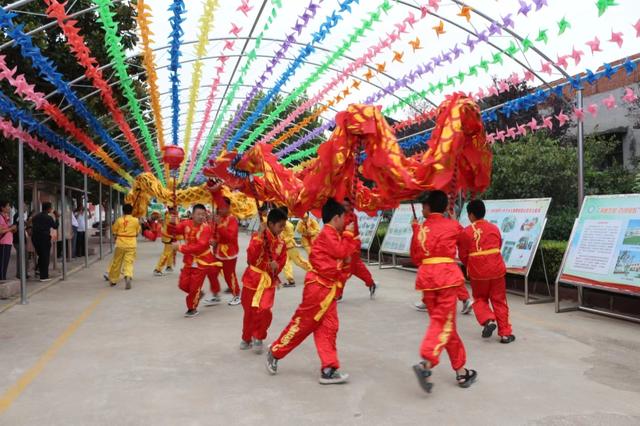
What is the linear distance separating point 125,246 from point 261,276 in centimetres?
598

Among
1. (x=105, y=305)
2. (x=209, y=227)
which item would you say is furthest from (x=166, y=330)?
(x=105, y=305)

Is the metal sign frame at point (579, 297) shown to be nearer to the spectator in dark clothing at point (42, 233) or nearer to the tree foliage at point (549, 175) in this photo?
the tree foliage at point (549, 175)

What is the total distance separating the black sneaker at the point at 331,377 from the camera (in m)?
4.70

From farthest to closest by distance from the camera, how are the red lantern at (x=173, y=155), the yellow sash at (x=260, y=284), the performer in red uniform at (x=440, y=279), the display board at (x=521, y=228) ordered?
the red lantern at (x=173, y=155) < the display board at (x=521, y=228) < the yellow sash at (x=260, y=284) < the performer in red uniform at (x=440, y=279)

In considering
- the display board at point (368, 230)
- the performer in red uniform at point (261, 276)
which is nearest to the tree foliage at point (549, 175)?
the display board at point (368, 230)

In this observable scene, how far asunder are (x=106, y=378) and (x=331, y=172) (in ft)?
8.87

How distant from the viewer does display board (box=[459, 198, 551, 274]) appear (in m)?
8.53

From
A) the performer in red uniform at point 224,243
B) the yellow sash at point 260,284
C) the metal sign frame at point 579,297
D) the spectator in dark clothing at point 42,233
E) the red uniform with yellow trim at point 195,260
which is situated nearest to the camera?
the yellow sash at point 260,284

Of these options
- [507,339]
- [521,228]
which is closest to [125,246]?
[521,228]

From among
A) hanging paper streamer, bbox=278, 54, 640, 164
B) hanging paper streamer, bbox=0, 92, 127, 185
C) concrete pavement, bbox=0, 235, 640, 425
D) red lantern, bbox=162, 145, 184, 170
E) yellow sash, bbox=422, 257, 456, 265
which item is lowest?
concrete pavement, bbox=0, 235, 640, 425

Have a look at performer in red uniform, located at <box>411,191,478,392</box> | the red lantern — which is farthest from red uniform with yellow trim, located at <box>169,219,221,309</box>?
performer in red uniform, located at <box>411,191,478,392</box>

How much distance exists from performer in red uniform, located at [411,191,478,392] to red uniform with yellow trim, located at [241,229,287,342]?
5.61ft

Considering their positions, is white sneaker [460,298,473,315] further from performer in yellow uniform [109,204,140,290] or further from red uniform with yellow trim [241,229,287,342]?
performer in yellow uniform [109,204,140,290]

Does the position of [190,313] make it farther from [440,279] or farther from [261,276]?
[440,279]
